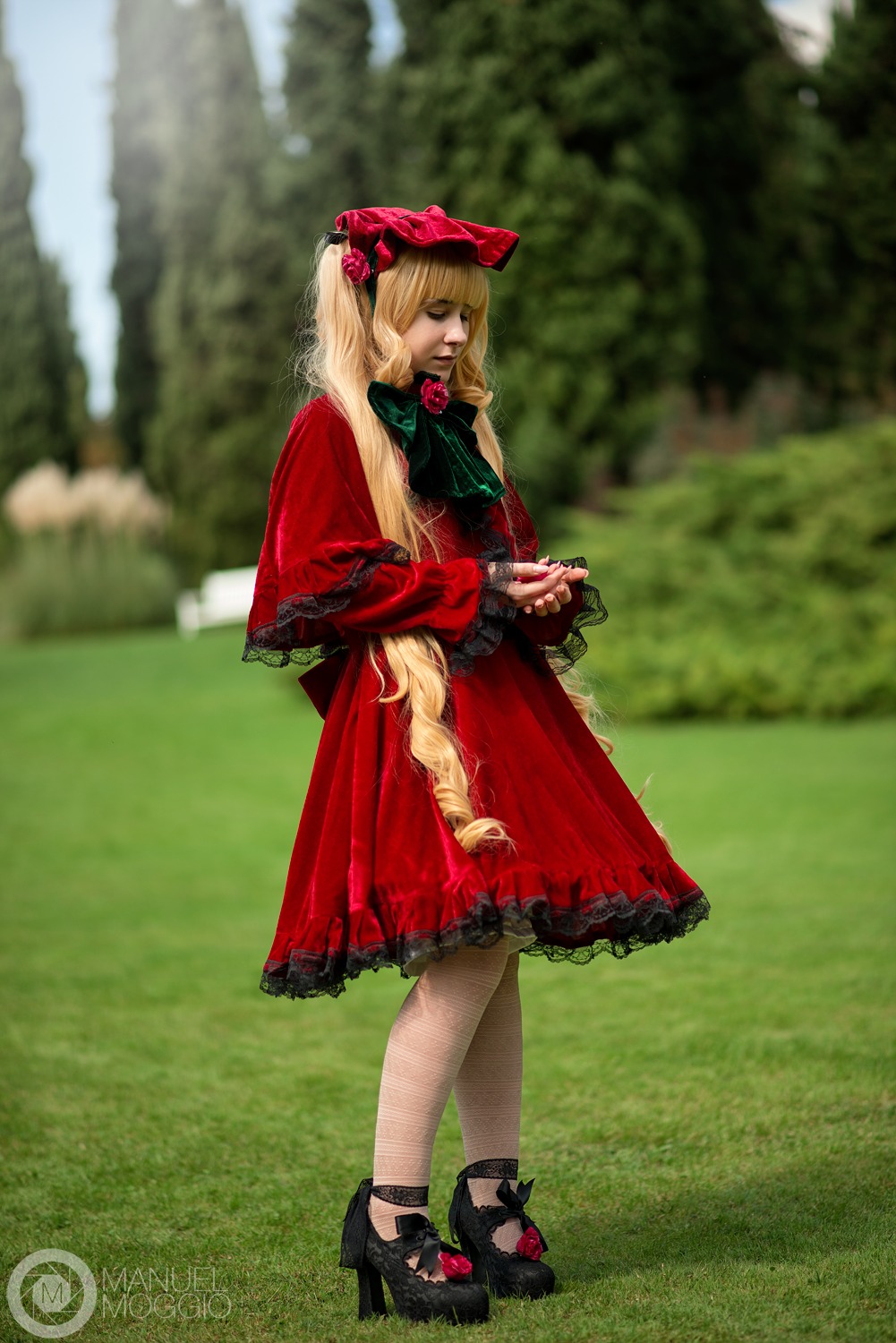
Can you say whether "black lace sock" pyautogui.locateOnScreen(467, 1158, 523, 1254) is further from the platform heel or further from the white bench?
the white bench

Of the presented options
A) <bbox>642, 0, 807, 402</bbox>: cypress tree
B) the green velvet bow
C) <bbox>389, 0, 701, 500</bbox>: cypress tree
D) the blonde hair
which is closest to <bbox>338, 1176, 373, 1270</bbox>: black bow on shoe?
the blonde hair

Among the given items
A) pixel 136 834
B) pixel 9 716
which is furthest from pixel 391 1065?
pixel 9 716

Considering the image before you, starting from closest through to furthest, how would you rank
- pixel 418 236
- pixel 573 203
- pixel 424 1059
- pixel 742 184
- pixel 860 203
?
pixel 424 1059
pixel 418 236
pixel 573 203
pixel 860 203
pixel 742 184

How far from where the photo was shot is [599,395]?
10.9 metres

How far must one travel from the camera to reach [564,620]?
2.23 meters

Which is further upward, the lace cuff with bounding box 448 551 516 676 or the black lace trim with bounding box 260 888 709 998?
the lace cuff with bounding box 448 551 516 676

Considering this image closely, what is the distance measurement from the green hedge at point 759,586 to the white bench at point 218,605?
6767 mm

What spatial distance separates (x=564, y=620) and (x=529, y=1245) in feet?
3.15

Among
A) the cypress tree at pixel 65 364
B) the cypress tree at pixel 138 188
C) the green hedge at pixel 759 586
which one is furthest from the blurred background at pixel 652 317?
the cypress tree at pixel 65 364

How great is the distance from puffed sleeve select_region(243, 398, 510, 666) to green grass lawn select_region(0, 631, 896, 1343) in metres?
1.00

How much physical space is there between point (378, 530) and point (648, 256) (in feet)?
30.9

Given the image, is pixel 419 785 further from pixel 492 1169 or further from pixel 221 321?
pixel 221 321

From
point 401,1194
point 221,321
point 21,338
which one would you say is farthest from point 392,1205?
point 21,338

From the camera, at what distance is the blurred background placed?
8797mm
